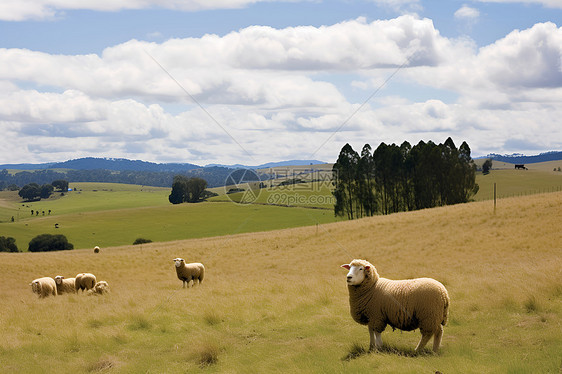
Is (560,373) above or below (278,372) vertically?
above

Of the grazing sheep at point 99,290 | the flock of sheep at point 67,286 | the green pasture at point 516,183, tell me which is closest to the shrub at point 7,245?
the flock of sheep at point 67,286

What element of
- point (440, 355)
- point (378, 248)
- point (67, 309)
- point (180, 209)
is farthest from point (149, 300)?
point (180, 209)

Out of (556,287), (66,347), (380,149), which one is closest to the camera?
(66,347)

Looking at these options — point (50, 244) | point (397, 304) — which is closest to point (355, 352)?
point (397, 304)

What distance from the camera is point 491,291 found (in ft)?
53.5

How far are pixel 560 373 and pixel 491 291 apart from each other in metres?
8.07

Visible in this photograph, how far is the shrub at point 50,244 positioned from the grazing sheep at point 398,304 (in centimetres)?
10426

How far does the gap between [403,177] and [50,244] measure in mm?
78104

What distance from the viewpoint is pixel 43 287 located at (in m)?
25.1

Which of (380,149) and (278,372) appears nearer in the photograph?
(278,372)

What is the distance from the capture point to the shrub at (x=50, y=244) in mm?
104706

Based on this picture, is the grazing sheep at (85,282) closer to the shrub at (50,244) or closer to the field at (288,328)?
the field at (288,328)

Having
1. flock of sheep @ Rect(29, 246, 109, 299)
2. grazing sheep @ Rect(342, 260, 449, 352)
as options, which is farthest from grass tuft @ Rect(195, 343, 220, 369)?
flock of sheep @ Rect(29, 246, 109, 299)

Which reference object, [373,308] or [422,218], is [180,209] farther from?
[373,308]
